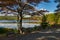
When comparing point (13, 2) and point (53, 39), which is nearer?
point (53, 39)

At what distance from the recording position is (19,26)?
1326 centimetres

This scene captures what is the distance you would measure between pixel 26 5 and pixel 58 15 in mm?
10068

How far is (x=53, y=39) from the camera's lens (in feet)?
30.8

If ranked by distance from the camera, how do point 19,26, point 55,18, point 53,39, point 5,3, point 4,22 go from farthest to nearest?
point 4,22 < point 55,18 < point 19,26 < point 5,3 < point 53,39

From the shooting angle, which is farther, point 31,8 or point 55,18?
point 55,18

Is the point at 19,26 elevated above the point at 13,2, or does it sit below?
below

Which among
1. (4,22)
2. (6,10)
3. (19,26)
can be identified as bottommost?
(4,22)

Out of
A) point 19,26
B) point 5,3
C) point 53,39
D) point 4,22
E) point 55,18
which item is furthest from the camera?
point 4,22

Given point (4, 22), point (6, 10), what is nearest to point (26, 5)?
point (6, 10)

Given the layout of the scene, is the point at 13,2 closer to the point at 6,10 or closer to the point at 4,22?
the point at 6,10

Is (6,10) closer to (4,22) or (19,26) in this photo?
(19,26)

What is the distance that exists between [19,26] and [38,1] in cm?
262

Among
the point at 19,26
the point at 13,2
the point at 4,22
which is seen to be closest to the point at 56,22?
the point at 4,22

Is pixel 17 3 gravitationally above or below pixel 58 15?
above
